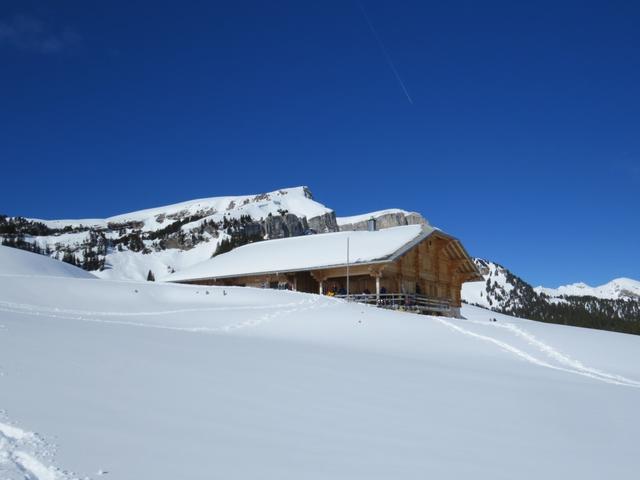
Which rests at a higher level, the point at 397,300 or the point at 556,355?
the point at 397,300

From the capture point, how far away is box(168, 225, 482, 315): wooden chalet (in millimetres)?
31906

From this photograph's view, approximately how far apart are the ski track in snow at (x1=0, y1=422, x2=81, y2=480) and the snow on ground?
0.01 m

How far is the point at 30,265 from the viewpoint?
3209cm

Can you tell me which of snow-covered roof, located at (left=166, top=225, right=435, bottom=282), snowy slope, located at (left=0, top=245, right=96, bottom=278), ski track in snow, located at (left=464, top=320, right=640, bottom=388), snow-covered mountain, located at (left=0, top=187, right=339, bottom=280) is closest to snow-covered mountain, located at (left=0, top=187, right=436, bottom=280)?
snow-covered mountain, located at (left=0, top=187, right=339, bottom=280)

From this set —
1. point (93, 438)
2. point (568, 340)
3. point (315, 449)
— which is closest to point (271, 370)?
point (315, 449)

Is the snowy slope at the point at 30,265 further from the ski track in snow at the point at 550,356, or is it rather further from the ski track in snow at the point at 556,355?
the ski track in snow at the point at 556,355

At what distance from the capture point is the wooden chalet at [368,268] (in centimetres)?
3191

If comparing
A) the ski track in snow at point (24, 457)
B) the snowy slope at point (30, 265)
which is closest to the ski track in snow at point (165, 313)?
the ski track in snow at point (24, 457)

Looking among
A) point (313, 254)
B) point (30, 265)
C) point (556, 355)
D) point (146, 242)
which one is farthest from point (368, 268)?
point (146, 242)

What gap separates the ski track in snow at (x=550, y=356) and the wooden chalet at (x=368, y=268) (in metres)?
8.87

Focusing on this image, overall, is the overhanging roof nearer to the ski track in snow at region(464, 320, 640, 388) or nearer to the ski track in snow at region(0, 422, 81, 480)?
the ski track in snow at region(464, 320, 640, 388)

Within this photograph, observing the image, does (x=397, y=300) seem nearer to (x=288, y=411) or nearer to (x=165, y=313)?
(x=165, y=313)

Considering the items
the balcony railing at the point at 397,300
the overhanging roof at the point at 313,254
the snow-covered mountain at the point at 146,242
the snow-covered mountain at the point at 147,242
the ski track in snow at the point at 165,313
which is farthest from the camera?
the snow-covered mountain at the point at 146,242

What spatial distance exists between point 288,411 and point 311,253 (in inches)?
1203
